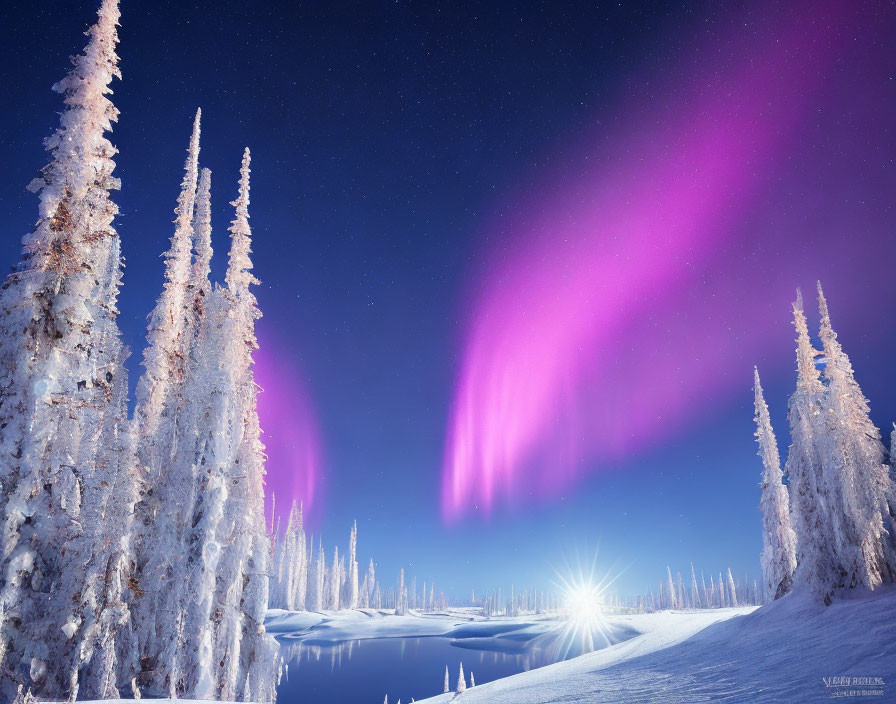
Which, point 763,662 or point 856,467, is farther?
point 856,467

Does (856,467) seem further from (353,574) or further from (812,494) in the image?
(353,574)

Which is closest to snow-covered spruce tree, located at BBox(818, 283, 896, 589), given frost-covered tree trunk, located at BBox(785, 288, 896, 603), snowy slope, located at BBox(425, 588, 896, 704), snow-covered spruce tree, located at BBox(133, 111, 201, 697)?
frost-covered tree trunk, located at BBox(785, 288, 896, 603)

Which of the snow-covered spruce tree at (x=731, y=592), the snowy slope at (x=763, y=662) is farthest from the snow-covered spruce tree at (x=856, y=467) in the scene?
the snow-covered spruce tree at (x=731, y=592)

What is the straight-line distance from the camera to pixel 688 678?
43.9ft

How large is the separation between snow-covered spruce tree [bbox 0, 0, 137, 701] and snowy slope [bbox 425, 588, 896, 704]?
13253 millimetres

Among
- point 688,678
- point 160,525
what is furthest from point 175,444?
point 688,678

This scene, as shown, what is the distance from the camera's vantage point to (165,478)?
1805 cm

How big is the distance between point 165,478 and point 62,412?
774 centimetres

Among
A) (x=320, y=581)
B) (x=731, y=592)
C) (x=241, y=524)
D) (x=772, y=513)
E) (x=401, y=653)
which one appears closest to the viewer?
(x=241, y=524)

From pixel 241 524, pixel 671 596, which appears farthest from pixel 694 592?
pixel 241 524

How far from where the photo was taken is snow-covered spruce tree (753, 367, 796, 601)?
37.0m

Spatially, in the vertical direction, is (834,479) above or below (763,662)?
above

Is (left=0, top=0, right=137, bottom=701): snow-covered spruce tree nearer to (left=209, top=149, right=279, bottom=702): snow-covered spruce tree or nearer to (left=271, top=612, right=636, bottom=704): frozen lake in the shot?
(left=209, top=149, right=279, bottom=702): snow-covered spruce tree

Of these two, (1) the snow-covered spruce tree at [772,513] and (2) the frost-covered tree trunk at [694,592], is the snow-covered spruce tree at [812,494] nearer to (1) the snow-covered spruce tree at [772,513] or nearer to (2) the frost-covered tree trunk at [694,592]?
(1) the snow-covered spruce tree at [772,513]
